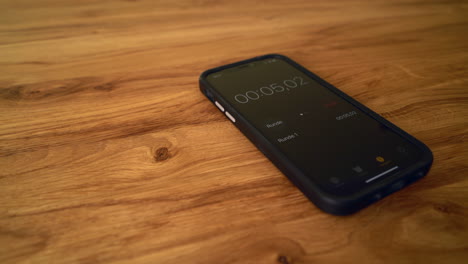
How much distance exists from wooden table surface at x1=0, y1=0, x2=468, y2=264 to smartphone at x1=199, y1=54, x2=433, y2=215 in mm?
17

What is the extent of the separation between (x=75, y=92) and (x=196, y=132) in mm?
181

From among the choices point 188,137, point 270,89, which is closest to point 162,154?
point 188,137

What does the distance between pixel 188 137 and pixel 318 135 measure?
137mm

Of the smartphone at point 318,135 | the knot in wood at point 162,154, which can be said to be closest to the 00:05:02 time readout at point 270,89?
the smartphone at point 318,135

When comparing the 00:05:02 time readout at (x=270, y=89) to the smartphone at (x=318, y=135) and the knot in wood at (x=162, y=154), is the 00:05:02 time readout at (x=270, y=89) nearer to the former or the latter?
the smartphone at (x=318, y=135)

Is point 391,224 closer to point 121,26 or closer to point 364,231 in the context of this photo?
point 364,231

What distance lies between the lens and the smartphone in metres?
0.29

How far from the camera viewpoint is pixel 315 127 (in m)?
0.35

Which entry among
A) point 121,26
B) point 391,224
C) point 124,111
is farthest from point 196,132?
point 121,26

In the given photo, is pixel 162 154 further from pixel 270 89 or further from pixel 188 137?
pixel 270 89

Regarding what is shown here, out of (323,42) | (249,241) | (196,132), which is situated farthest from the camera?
(323,42)

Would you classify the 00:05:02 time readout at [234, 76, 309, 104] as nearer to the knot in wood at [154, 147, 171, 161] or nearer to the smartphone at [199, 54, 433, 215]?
the smartphone at [199, 54, 433, 215]

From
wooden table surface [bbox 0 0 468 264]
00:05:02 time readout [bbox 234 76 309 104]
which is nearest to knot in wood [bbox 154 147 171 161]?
wooden table surface [bbox 0 0 468 264]

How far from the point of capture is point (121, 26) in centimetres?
59
